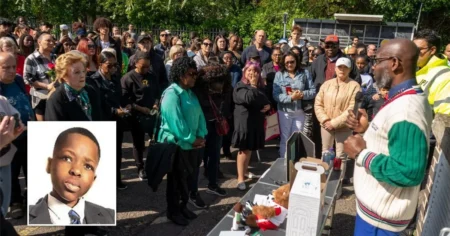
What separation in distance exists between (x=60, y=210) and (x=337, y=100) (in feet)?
12.6

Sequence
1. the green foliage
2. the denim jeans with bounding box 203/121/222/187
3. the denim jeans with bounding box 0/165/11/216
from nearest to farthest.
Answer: the denim jeans with bounding box 0/165/11/216
the denim jeans with bounding box 203/121/222/187
the green foliage

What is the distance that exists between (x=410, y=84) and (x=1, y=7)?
73.0ft

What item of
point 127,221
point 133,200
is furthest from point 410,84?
point 133,200

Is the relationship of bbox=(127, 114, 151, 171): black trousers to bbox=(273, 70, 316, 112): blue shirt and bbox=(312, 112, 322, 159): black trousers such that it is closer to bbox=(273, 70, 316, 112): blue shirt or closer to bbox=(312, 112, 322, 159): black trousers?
bbox=(273, 70, 316, 112): blue shirt

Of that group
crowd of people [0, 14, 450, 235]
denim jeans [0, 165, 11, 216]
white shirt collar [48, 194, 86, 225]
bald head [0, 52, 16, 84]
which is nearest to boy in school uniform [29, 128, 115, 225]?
white shirt collar [48, 194, 86, 225]

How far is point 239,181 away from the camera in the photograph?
5422 millimetres

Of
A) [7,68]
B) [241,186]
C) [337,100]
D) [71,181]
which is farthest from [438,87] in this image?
[7,68]

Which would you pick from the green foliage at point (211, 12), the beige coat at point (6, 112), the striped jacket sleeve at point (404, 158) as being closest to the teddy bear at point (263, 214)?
the striped jacket sleeve at point (404, 158)

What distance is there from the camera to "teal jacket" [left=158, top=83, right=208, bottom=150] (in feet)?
12.8

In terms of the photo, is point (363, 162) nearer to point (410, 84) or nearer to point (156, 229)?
point (410, 84)

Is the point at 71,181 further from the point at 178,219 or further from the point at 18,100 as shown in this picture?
the point at 178,219

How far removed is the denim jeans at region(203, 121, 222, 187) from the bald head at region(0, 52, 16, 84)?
220 centimetres

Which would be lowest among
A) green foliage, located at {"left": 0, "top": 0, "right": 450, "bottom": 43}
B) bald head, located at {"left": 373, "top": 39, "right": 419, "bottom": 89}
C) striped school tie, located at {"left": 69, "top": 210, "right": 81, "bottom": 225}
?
striped school tie, located at {"left": 69, "top": 210, "right": 81, "bottom": 225}

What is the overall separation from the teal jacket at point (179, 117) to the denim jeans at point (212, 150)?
29.9 inches
